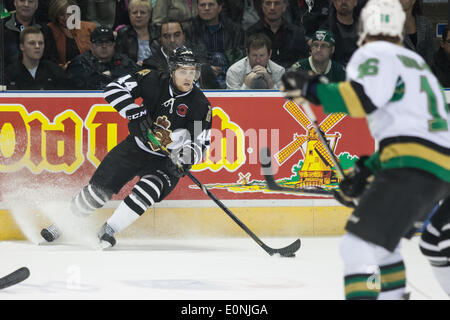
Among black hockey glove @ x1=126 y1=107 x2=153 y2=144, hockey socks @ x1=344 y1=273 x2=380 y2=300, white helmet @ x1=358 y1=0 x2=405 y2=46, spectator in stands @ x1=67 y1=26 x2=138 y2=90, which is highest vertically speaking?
white helmet @ x1=358 y1=0 x2=405 y2=46

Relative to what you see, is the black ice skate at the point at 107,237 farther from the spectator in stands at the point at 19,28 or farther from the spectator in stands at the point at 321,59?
the spectator in stands at the point at 321,59

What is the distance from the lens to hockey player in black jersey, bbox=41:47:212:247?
16.3 feet

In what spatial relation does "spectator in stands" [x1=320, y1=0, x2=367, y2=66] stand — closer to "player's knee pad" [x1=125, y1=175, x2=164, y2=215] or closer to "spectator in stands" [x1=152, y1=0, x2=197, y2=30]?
"spectator in stands" [x1=152, y1=0, x2=197, y2=30]

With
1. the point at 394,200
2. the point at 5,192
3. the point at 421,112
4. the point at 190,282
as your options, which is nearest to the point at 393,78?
the point at 421,112

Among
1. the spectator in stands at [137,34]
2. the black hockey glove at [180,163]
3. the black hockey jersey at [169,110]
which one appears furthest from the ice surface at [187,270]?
the spectator in stands at [137,34]

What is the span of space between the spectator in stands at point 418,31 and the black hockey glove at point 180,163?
5.46 feet

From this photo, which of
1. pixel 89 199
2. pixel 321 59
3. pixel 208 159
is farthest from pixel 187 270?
pixel 321 59

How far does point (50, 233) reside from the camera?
511 cm

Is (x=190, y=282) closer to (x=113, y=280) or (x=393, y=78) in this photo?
(x=113, y=280)

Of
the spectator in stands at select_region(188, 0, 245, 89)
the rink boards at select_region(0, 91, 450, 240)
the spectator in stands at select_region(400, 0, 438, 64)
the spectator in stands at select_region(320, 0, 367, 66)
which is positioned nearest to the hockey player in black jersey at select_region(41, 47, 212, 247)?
the rink boards at select_region(0, 91, 450, 240)

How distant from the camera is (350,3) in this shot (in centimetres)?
564

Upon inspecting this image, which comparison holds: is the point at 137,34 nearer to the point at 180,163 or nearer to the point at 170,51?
the point at 170,51

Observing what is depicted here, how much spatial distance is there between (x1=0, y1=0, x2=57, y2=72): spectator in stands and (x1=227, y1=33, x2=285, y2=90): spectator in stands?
119 centimetres

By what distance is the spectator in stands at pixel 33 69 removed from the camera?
5.40 metres
